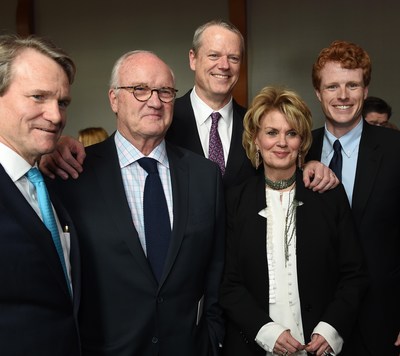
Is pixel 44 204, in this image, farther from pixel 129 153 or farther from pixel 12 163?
pixel 129 153

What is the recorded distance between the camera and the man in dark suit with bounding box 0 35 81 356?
1.51 metres

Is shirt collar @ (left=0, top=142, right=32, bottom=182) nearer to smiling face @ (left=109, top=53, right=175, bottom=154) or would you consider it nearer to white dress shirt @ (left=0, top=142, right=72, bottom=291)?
white dress shirt @ (left=0, top=142, right=72, bottom=291)

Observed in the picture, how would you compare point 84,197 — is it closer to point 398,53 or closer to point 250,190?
point 250,190

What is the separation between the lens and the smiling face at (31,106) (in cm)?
166

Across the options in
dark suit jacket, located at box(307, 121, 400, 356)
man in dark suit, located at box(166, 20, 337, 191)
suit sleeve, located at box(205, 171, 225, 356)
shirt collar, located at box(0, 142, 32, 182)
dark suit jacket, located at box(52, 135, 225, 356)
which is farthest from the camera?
man in dark suit, located at box(166, 20, 337, 191)

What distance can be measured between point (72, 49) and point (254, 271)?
6125 millimetres

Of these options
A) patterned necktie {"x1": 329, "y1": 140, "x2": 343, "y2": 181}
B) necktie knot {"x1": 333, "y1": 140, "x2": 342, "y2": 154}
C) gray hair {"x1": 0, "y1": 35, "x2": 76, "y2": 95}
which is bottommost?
patterned necktie {"x1": 329, "y1": 140, "x2": 343, "y2": 181}

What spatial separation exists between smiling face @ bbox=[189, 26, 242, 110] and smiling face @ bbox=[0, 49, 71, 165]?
1281 millimetres

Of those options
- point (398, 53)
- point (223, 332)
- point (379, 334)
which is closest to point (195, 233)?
point (223, 332)

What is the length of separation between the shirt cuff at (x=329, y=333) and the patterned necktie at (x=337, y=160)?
763 mm

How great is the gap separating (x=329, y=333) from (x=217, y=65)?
1503 mm

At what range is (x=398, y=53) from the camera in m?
6.34

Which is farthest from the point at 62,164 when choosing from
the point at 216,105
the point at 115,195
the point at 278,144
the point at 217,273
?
the point at 216,105

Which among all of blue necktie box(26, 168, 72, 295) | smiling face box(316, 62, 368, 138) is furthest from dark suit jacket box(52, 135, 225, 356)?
smiling face box(316, 62, 368, 138)
